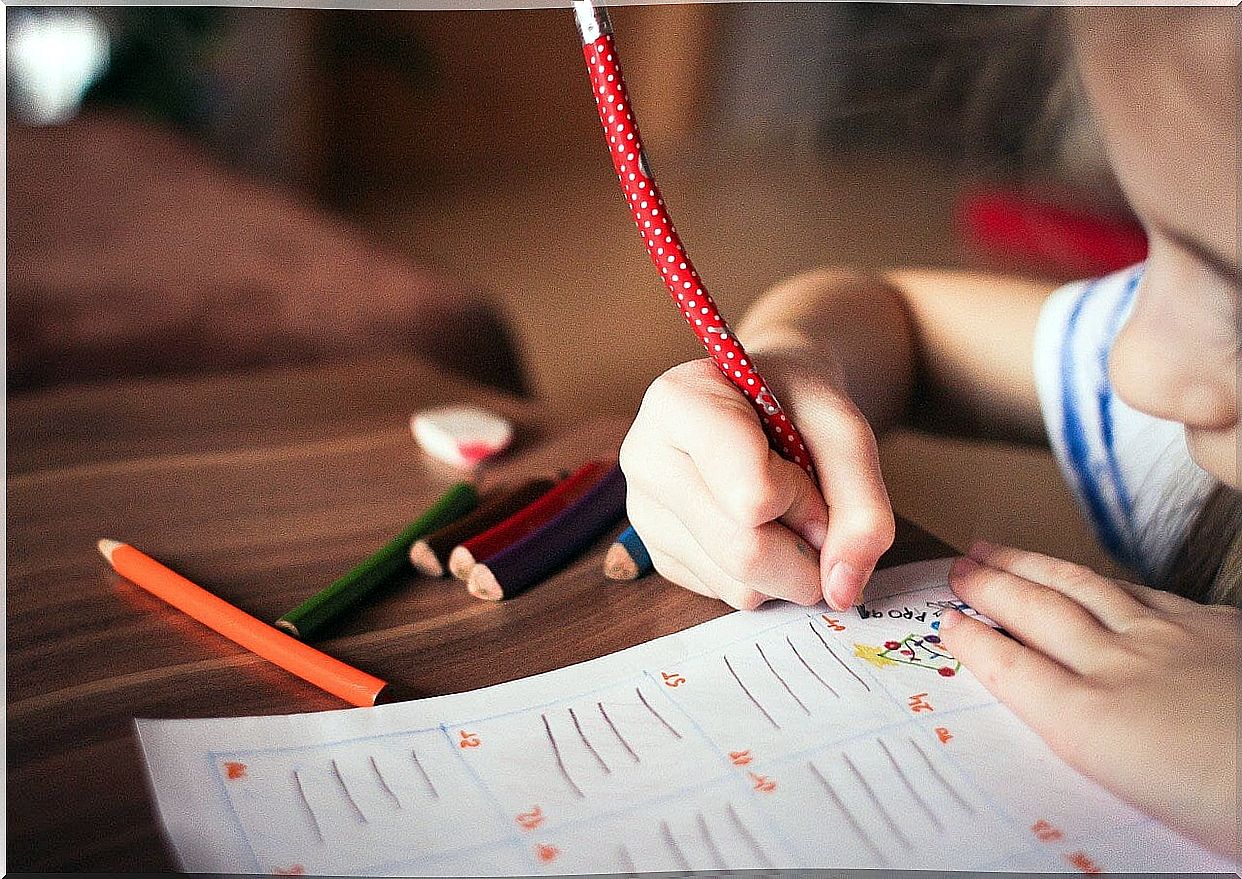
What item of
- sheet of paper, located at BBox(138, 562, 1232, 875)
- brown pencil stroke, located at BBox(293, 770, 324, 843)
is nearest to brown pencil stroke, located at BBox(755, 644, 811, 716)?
sheet of paper, located at BBox(138, 562, 1232, 875)

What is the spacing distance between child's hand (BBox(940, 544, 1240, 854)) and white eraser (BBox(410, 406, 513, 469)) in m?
0.17

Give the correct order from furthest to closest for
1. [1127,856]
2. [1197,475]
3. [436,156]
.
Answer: [436,156]
[1197,475]
[1127,856]

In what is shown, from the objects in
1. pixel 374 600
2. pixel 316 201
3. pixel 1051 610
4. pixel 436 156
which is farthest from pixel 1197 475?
pixel 316 201

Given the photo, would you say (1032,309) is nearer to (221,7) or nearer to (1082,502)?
(1082,502)

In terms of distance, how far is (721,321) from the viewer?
27cm

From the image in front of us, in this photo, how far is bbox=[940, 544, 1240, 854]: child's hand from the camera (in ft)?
0.70

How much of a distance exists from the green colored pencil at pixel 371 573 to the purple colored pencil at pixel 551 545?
0.09 feet

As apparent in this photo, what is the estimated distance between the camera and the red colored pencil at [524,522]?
1.02ft

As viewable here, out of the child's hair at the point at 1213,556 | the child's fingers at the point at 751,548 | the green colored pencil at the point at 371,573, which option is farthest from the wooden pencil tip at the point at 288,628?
the child's hair at the point at 1213,556

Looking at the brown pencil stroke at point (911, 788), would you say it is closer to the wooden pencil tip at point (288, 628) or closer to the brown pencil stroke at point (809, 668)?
the brown pencil stroke at point (809, 668)

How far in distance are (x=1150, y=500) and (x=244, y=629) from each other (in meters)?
0.28

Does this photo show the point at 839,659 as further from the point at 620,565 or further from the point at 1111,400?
the point at 1111,400

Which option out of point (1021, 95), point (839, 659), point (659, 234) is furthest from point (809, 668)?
point (1021, 95)

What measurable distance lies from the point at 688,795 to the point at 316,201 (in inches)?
37.4
